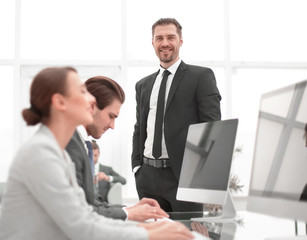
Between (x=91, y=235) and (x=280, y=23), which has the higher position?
(x=280, y=23)

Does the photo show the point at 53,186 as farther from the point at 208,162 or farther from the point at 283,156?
the point at 208,162

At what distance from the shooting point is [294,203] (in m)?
1.29

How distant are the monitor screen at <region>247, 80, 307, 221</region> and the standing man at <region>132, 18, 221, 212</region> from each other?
3.41ft

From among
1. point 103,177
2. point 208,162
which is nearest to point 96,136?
point 208,162

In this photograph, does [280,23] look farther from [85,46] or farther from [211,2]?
[85,46]

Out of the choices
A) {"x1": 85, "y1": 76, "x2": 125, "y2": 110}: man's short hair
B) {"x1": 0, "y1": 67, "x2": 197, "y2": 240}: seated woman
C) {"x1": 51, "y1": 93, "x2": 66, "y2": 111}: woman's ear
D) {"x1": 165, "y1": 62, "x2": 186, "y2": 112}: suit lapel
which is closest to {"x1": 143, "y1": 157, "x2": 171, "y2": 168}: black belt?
{"x1": 165, "y1": 62, "x2": 186, "y2": 112}: suit lapel

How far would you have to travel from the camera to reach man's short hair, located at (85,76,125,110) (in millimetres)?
1879

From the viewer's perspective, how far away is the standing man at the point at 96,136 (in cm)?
163

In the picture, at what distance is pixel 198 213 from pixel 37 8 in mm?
4981

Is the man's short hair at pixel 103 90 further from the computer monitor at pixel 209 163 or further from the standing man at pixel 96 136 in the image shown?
the computer monitor at pixel 209 163

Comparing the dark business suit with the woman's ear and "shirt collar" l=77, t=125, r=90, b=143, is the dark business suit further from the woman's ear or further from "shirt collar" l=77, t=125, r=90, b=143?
the woman's ear

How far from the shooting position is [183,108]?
8.87ft

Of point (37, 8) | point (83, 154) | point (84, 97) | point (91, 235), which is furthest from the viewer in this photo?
point (37, 8)

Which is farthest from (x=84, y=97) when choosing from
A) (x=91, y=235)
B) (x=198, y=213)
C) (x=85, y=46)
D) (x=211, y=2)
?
(x=211, y=2)
